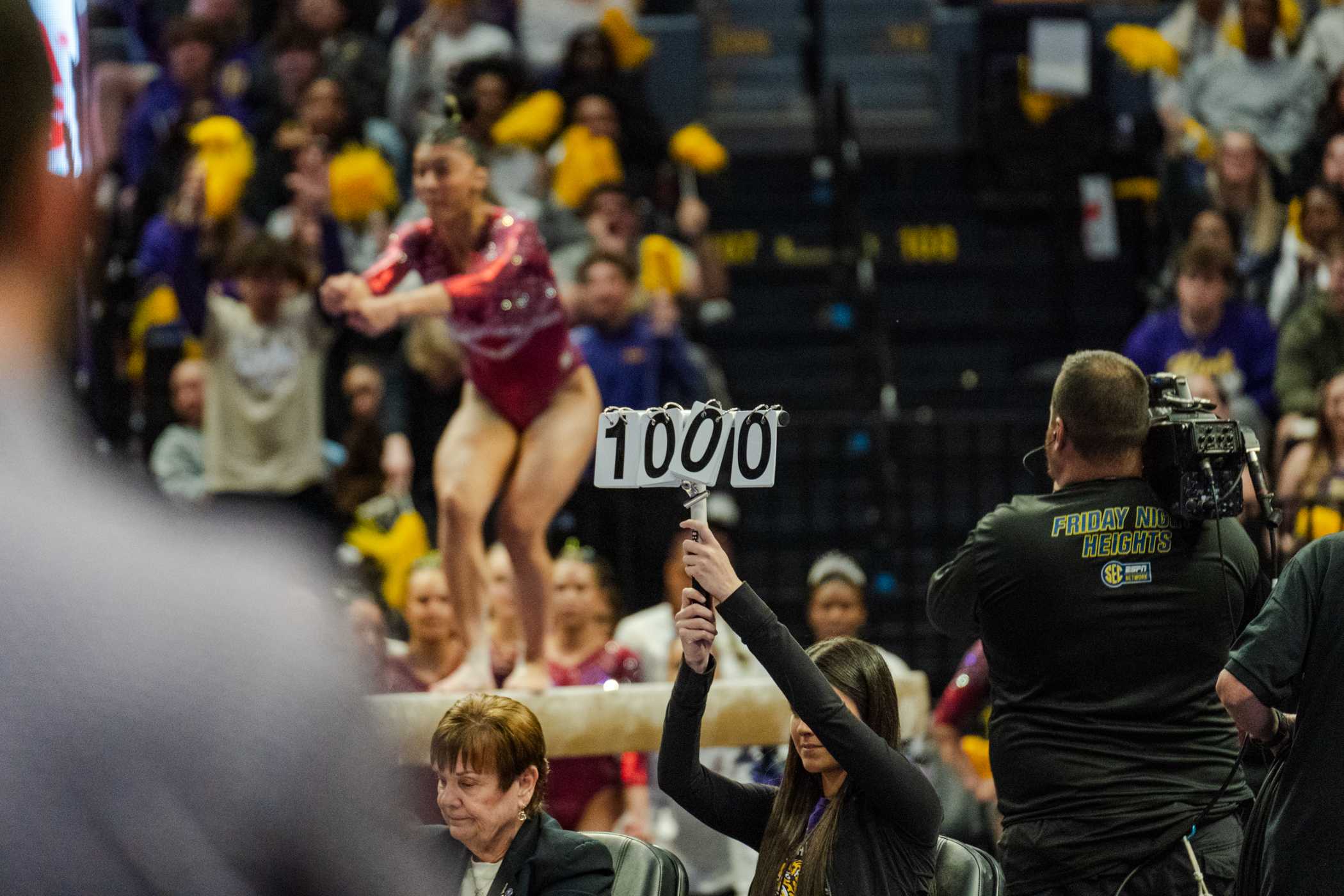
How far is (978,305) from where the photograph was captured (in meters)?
9.64

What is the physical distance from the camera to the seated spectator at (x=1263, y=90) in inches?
356

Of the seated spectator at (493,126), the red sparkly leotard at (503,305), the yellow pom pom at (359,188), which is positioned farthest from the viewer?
the seated spectator at (493,126)

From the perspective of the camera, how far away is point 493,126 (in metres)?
9.04

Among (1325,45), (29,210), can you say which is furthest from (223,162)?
(29,210)

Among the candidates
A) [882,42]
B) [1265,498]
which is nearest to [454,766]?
[1265,498]

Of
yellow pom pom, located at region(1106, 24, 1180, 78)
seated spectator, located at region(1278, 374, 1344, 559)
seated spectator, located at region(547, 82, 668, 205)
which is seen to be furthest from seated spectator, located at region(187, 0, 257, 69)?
seated spectator, located at region(1278, 374, 1344, 559)

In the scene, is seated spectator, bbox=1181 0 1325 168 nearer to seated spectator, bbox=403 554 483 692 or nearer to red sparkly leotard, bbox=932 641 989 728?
red sparkly leotard, bbox=932 641 989 728

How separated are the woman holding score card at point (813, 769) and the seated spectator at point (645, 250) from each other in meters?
4.15

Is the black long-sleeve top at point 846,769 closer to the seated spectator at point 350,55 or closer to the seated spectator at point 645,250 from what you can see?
the seated spectator at point 645,250

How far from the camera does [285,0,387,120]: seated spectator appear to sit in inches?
369

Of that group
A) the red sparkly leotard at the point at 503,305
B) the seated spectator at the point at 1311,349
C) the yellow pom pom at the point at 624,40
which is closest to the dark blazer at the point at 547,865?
the red sparkly leotard at the point at 503,305

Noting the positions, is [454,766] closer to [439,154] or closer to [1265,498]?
[1265,498]

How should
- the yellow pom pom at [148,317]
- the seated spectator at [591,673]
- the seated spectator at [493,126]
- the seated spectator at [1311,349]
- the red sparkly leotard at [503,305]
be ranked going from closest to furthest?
the red sparkly leotard at [503,305] < the seated spectator at [591,673] < the seated spectator at [1311,349] < the yellow pom pom at [148,317] < the seated spectator at [493,126]

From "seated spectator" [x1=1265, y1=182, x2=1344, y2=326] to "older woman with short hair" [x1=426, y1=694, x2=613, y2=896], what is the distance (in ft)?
16.7
